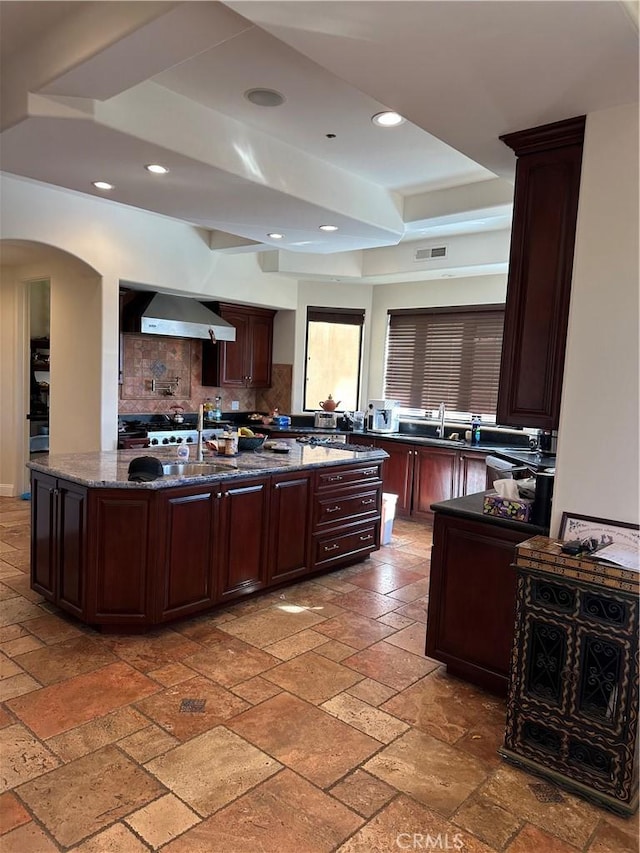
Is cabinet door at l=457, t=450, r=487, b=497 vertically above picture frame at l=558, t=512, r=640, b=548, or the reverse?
picture frame at l=558, t=512, r=640, b=548

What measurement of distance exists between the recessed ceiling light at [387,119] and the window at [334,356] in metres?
4.00

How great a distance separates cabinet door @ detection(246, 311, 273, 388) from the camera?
23.5ft

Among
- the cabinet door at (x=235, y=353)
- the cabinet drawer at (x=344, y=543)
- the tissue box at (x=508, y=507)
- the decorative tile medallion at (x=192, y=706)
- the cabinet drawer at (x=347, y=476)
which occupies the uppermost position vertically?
the cabinet door at (x=235, y=353)

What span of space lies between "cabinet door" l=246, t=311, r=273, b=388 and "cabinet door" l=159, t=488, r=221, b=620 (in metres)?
3.86

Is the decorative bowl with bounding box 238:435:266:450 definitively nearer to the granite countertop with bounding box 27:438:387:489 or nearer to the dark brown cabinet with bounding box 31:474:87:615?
the granite countertop with bounding box 27:438:387:489

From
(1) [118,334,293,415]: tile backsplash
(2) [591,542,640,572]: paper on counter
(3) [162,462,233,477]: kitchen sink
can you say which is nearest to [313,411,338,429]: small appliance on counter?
(1) [118,334,293,415]: tile backsplash

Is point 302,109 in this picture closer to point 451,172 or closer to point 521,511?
point 451,172

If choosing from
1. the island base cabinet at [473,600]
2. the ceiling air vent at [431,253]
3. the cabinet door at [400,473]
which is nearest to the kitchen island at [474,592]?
the island base cabinet at [473,600]

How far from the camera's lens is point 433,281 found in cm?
679

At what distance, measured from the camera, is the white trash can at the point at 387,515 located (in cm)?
521

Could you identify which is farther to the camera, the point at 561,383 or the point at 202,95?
the point at 202,95

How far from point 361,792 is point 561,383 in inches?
72.8

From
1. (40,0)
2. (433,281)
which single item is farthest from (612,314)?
(433,281)

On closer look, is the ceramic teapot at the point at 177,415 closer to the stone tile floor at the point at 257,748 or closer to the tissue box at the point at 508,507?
the stone tile floor at the point at 257,748
